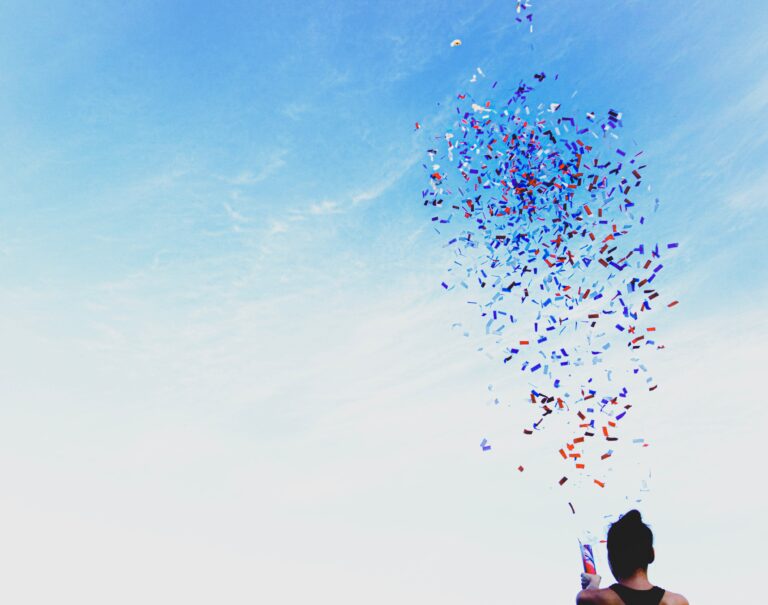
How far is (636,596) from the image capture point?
467cm

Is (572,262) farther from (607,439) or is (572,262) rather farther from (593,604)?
(593,604)

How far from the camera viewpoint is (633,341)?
12234 mm

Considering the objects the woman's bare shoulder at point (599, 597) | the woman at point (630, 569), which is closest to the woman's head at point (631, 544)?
the woman at point (630, 569)

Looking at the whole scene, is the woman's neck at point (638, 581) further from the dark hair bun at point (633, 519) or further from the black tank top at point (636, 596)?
the dark hair bun at point (633, 519)

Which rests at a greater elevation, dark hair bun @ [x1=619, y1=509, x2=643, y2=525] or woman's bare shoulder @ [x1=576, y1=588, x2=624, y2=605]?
dark hair bun @ [x1=619, y1=509, x2=643, y2=525]

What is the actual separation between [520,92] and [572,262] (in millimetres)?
3634

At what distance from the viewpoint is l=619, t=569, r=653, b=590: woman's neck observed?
15.4ft

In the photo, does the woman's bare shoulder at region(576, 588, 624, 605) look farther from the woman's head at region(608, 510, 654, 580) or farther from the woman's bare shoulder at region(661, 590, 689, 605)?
the woman's bare shoulder at region(661, 590, 689, 605)

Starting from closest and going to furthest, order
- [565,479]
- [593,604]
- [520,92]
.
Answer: [593,604] → [565,479] → [520,92]

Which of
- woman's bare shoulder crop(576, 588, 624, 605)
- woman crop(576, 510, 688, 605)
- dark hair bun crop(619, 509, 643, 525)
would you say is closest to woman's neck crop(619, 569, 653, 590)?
woman crop(576, 510, 688, 605)

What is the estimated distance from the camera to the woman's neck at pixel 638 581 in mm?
4703

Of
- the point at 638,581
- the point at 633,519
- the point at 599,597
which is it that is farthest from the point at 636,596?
the point at 633,519

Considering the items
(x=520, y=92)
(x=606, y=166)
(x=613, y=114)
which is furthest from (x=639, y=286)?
(x=520, y=92)

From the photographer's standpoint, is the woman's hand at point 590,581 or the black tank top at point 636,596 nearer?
the black tank top at point 636,596
